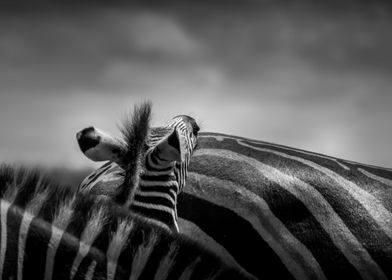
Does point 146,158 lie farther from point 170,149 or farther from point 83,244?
point 83,244

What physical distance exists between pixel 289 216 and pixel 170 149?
1501 millimetres

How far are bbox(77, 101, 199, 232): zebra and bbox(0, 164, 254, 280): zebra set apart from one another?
196 centimetres

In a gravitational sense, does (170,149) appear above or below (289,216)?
above

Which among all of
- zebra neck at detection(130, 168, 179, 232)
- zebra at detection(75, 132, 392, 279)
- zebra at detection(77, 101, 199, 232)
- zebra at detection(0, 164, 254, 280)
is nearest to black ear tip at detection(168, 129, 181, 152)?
zebra at detection(77, 101, 199, 232)

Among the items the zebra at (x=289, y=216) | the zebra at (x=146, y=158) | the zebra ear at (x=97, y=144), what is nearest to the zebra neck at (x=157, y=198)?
the zebra at (x=146, y=158)

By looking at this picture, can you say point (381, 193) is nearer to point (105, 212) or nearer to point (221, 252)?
point (221, 252)

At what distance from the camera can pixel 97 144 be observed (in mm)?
4781

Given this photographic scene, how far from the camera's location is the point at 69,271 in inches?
96.3

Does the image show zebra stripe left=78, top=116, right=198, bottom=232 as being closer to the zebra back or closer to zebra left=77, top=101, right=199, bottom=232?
zebra left=77, top=101, right=199, bottom=232

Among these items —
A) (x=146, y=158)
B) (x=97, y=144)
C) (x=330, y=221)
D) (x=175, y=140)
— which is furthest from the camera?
(x=330, y=221)

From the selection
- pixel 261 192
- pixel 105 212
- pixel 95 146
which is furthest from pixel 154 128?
pixel 105 212

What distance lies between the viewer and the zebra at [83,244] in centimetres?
246

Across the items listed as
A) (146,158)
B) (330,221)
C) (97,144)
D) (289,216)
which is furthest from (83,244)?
(330,221)

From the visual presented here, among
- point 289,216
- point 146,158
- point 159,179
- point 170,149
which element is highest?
point 170,149
